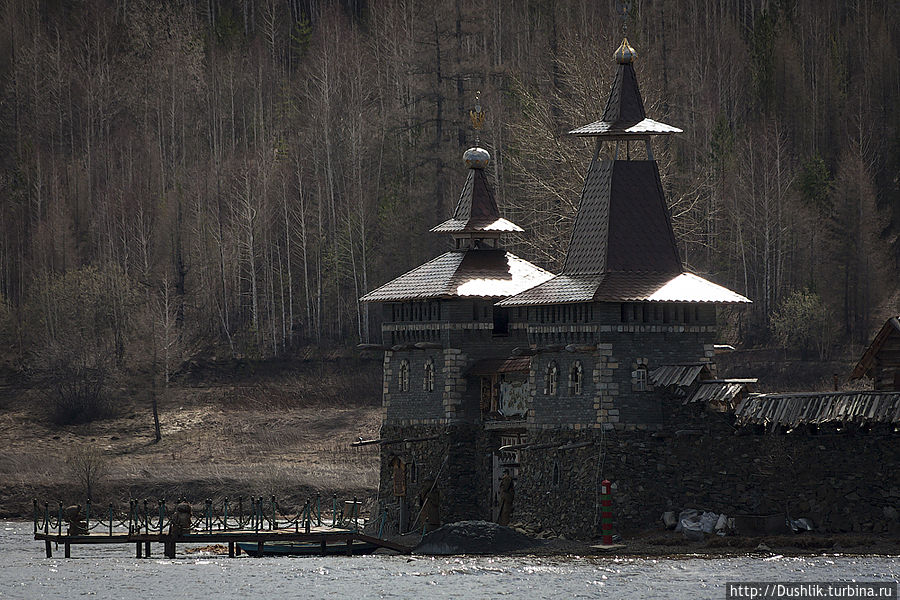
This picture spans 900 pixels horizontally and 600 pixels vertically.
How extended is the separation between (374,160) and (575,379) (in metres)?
47.6

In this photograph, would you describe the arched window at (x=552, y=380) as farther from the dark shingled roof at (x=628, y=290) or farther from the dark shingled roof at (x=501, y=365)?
the dark shingled roof at (x=501, y=365)

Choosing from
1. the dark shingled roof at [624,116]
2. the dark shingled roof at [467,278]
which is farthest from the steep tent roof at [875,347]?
the dark shingled roof at [467,278]

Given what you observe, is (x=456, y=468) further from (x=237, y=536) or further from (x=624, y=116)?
(x=624, y=116)

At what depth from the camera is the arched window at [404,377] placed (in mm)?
67250

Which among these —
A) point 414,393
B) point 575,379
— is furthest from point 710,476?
point 414,393

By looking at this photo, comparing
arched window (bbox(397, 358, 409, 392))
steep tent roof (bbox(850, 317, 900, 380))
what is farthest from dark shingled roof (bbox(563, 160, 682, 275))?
arched window (bbox(397, 358, 409, 392))

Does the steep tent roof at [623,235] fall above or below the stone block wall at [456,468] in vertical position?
above

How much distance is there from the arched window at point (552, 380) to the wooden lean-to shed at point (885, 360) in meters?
9.26

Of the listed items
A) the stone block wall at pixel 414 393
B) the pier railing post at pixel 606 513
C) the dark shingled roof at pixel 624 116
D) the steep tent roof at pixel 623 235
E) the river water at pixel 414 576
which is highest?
the dark shingled roof at pixel 624 116

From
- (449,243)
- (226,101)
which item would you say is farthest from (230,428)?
(226,101)

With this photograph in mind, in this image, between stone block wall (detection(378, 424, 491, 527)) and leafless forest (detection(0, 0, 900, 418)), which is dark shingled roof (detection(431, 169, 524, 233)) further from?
leafless forest (detection(0, 0, 900, 418))

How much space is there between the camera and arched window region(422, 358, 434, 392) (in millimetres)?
66312

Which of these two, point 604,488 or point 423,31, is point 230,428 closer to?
point 423,31

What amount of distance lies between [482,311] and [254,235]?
38012mm
